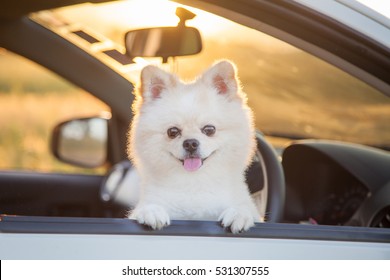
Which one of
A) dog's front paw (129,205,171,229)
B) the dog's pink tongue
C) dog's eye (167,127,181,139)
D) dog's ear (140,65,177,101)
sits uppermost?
dog's ear (140,65,177,101)

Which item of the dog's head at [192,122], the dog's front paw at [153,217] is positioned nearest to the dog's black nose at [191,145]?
the dog's head at [192,122]

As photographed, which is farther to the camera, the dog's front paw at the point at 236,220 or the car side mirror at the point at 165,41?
the car side mirror at the point at 165,41

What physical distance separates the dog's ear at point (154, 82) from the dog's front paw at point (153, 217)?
0.31 meters

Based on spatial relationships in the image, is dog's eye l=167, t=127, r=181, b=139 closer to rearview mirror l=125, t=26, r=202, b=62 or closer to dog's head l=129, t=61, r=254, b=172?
dog's head l=129, t=61, r=254, b=172

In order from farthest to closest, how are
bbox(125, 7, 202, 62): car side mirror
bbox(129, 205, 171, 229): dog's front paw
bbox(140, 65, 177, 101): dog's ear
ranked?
bbox(125, 7, 202, 62): car side mirror
bbox(140, 65, 177, 101): dog's ear
bbox(129, 205, 171, 229): dog's front paw

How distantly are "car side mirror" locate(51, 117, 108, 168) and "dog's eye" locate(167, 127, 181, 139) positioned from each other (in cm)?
205

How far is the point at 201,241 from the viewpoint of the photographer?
6.27ft

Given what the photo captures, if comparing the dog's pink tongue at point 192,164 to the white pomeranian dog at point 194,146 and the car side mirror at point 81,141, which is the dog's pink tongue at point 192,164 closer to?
the white pomeranian dog at point 194,146

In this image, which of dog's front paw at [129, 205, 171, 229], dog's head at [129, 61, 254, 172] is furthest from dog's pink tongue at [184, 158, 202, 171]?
dog's front paw at [129, 205, 171, 229]

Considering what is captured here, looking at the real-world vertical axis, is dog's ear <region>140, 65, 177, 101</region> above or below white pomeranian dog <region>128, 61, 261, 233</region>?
above

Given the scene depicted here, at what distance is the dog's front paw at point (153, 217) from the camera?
1.90 metres

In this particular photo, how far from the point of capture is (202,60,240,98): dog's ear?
207cm

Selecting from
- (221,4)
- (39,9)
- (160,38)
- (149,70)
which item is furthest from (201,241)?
(39,9)

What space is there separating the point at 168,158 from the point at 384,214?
106 cm
